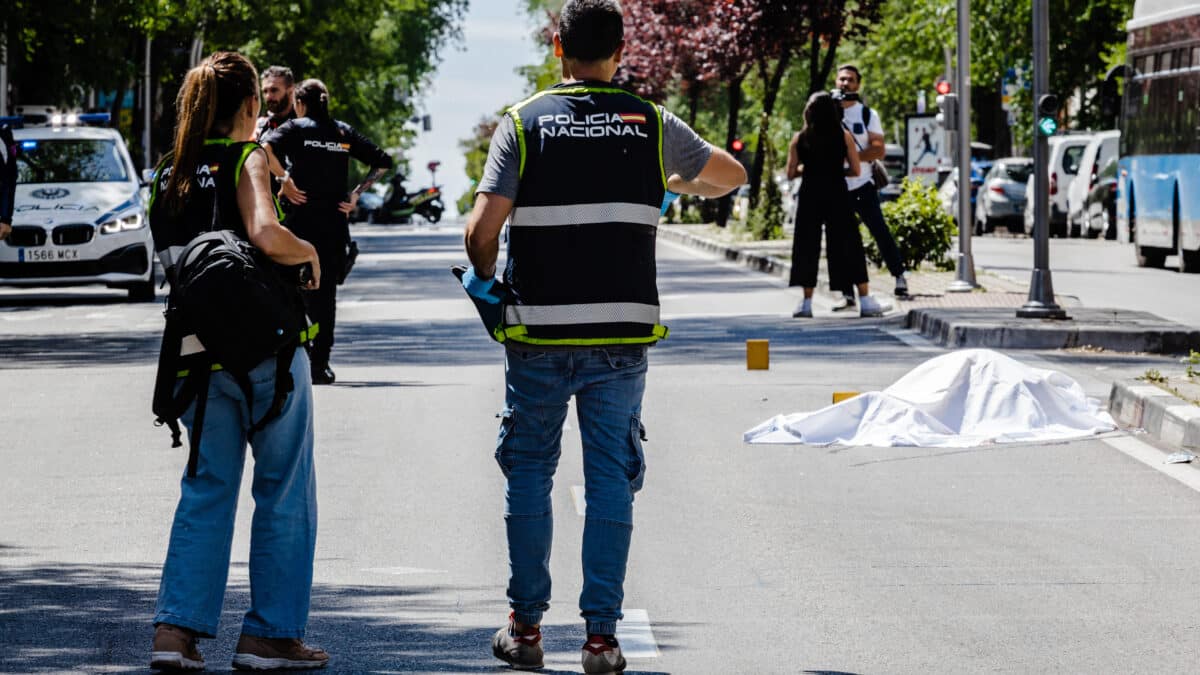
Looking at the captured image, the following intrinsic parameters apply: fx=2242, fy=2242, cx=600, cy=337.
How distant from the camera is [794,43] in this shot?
3800cm

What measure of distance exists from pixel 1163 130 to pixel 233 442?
25065 mm

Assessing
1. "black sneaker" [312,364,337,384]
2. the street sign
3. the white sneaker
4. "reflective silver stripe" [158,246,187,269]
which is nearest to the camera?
"reflective silver stripe" [158,246,187,269]

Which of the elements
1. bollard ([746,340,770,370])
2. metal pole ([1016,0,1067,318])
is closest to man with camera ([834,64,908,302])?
metal pole ([1016,0,1067,318])

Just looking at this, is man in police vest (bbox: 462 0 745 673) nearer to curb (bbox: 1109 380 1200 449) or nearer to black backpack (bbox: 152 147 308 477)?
black backpack (bbox: 152 147 308 477)

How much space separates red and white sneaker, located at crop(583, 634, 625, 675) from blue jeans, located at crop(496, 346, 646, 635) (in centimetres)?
3

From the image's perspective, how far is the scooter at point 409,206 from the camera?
7262cm

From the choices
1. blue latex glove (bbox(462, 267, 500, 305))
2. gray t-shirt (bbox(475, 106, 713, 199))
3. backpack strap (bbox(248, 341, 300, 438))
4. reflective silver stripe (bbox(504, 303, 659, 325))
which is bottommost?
backpack strap (bbox(248, 341, 300, 438))

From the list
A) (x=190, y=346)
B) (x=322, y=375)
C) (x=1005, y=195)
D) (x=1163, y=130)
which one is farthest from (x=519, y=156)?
(x=1005, y=195)

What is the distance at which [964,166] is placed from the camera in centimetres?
2228

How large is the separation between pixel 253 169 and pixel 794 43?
32526 mm

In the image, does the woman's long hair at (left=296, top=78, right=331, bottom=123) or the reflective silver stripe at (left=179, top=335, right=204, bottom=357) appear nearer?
the reflective silver stripe at (left=179, top=335, right=204, bottom=357)

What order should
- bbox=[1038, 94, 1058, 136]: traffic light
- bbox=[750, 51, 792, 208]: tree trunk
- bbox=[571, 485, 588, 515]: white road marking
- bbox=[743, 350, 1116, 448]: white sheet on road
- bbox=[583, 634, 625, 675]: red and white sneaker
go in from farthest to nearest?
bbox=[750, 51, 792, 208]: tree trunk < bbox=[1038, 94, 1058, 136]: traffic light < bbox=[743, 350, 1116, 448]: white sheet on road < bbox=[571, 485, 588, 515]: white road marking < bbox=[583, 634, 625, 675]: red and white sneaker

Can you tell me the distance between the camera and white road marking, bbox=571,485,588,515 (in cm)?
895

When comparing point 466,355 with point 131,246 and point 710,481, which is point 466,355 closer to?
point 710,481
